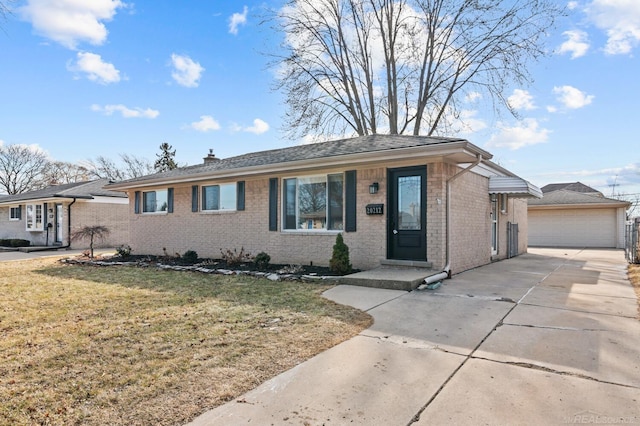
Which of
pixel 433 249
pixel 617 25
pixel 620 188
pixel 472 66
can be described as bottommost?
pixel 433 249

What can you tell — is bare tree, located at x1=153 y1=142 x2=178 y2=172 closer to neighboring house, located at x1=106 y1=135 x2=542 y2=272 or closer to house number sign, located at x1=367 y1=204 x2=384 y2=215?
neighboring house, located at x1=106 y1=135 x2=542 y2=272

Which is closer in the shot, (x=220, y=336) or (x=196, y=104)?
(x=220, y=336)

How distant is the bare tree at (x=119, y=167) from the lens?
3969 cm

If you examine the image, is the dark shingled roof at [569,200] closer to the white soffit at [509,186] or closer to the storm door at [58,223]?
the white soffit at [509,186]

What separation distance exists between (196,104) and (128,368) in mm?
16790

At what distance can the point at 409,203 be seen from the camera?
8.45 metres

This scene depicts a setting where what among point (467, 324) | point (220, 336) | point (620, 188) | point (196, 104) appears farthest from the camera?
point (620, 188)

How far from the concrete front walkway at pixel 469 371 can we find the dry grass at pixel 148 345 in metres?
0.35

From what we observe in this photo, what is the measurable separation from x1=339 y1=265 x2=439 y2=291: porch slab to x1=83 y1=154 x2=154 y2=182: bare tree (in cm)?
3808

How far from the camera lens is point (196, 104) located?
18.0 m

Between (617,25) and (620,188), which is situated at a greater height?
(617,25)

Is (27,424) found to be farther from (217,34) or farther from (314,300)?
(217,34)

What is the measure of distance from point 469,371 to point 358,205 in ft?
19.6

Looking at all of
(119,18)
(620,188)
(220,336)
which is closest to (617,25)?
(220,336)
